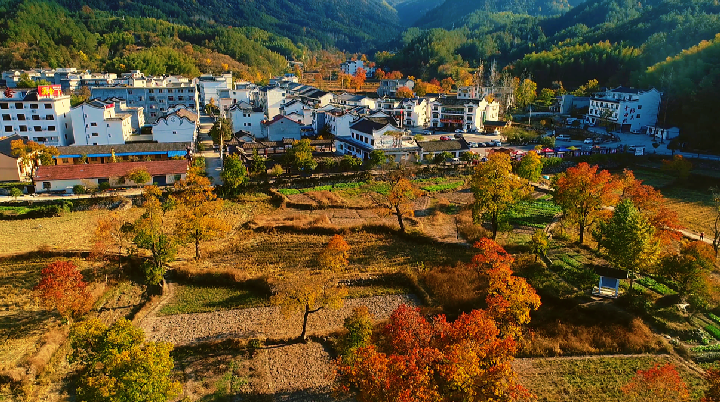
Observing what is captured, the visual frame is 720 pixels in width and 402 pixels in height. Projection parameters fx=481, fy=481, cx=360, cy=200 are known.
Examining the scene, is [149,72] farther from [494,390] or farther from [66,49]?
[494,390]

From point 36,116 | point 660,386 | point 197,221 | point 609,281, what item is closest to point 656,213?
point 609,281

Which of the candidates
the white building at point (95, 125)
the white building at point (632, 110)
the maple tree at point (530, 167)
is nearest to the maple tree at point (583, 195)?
the maple tree at point (530, 167)

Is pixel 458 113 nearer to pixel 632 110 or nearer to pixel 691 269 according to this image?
pixel 632 110

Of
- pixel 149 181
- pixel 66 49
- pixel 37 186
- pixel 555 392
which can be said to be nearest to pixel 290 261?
pixel 555 392

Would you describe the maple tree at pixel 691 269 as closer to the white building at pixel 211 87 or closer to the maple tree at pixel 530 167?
the maple tree at pixel 530 167

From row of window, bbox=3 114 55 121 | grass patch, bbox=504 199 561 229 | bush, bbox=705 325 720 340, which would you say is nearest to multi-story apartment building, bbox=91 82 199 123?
row of window, bbox=3 114 55 121

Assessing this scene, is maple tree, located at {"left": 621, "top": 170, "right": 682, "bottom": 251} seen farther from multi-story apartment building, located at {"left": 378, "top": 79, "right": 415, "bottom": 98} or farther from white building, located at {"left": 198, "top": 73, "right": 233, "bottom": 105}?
multi-story apartment building, located at {"left": 378, "top": 79, "right": 415, "bottom": 98}
